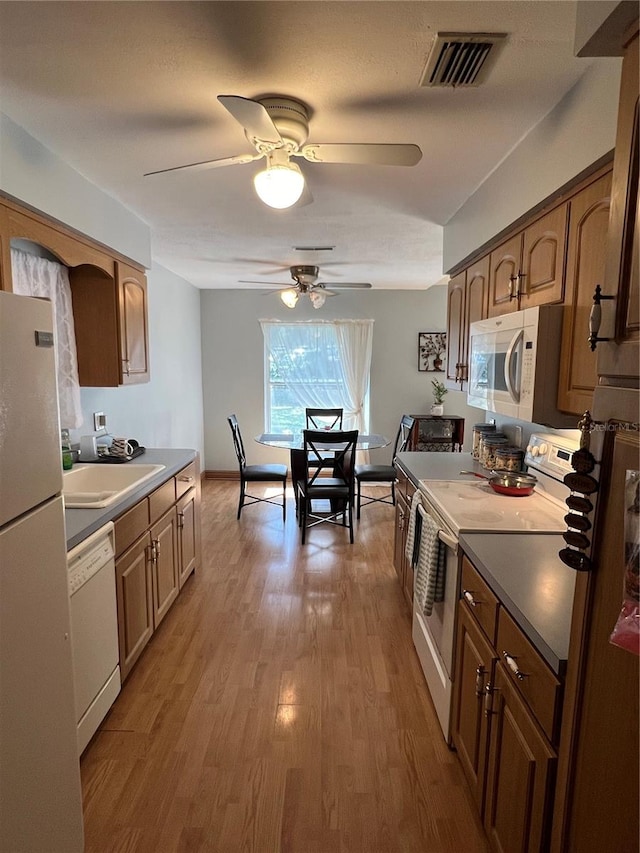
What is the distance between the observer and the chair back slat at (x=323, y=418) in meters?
5.29

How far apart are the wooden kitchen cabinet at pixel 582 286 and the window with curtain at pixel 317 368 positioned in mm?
4206

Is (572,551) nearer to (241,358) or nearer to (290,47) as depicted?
(290,47)

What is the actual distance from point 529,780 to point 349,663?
142cm

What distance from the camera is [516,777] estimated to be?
3.88 ft

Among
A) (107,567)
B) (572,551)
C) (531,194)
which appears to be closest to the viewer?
(572,551)

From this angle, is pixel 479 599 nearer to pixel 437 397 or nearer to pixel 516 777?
pixel 516 777

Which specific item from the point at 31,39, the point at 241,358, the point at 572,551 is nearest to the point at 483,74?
the point at 31,39

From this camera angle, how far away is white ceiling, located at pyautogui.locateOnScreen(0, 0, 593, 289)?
117 cm

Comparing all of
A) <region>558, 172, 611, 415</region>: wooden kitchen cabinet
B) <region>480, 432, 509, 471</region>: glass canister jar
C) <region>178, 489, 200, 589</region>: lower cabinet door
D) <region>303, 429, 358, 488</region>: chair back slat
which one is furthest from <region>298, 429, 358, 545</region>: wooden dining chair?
<region>558, 172, 611, 415</region>: wooden kitchen cabinet

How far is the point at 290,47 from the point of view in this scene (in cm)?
128

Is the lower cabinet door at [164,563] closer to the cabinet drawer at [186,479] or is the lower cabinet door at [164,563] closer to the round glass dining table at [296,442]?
the cabinet drawer at [186,479]

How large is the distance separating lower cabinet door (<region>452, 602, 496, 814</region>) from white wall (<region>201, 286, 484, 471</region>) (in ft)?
14.0

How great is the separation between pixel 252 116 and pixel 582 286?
1.15 m

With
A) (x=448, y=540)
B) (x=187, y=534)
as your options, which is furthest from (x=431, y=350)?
(x=448, y=540)
